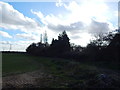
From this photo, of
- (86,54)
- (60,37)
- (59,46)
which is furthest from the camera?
(60,37)

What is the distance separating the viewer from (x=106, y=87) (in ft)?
37.1

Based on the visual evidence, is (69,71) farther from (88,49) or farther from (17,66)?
(88,49)

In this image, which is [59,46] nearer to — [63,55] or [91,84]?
[63,55]

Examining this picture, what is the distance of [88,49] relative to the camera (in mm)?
33438

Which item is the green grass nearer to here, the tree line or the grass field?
the grass field

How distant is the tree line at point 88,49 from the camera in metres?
27.4

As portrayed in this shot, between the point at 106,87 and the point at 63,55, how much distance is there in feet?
93.5

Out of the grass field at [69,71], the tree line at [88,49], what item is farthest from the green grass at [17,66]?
the tree line at [88,49]

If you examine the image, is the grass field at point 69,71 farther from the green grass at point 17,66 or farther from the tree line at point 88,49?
the tree line at point 88,49

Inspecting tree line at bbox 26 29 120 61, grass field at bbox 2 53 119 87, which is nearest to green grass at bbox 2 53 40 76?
grass field at bbox 2 53 119 87

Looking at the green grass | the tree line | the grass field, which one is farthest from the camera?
the tree line

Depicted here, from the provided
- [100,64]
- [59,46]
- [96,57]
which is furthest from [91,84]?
[59,46]

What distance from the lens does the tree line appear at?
27.4 meters

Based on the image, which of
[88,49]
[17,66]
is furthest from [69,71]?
[88,49]
